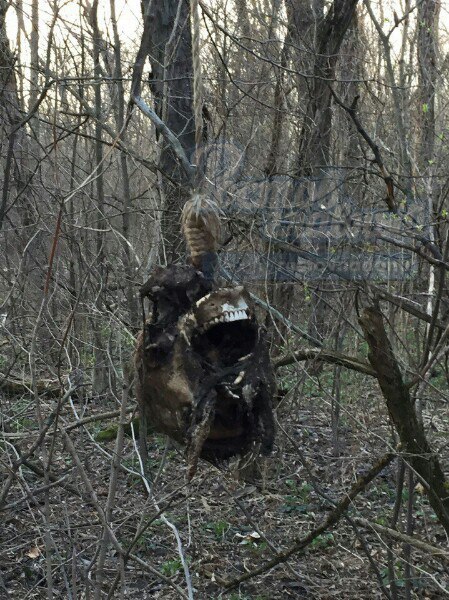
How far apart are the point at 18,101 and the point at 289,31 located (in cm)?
295

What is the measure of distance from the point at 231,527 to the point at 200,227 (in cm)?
477

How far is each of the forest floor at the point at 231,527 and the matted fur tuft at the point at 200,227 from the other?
9.14 ft

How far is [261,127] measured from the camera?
7395mm

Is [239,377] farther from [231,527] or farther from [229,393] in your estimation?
[231,527]

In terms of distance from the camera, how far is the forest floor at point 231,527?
5.29 m

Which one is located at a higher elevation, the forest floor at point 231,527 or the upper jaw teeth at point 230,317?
the upper jaw teeth at point 230,317

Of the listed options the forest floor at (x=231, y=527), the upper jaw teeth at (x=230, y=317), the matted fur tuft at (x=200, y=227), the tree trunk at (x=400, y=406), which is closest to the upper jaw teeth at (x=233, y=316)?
the upper jaw teeth at (x=230, y=317)

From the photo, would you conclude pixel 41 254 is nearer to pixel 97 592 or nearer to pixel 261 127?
pixel 261 127

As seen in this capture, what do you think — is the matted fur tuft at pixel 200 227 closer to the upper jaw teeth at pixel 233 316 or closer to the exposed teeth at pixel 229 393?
the upper jaw teeth at pixel 233 316

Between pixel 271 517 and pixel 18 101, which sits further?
pixel 18 101

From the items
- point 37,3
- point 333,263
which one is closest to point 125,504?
point 333,263

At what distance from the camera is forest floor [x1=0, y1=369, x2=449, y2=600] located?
17.3 feet

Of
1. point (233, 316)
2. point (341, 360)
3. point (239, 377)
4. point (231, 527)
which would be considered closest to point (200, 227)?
point (233, 316)

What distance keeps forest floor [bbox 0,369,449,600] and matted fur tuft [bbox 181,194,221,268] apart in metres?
2.79
